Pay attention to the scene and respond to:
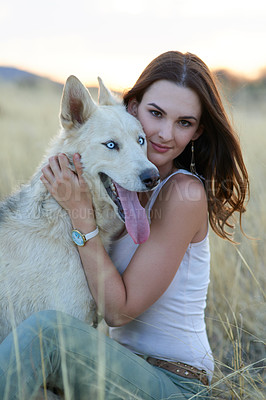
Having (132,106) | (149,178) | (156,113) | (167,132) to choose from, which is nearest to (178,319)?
(149,178)

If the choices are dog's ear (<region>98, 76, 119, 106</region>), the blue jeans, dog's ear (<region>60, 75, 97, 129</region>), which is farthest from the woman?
dog's ear (<region>60, 75, 97, 129</region>)

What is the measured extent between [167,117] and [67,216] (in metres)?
0.89

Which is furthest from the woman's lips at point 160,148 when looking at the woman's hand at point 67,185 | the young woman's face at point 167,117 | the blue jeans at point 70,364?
the blue jeans at point 70,364

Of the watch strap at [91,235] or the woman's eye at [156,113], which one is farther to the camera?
the woman's eye at [156,113]

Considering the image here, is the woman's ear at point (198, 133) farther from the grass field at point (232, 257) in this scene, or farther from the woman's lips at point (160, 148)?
the grass field at point (232, 257)

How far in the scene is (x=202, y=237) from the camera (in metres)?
2.46

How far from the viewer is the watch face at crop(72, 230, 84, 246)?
7.47 feet

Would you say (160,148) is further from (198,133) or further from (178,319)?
(178,319)

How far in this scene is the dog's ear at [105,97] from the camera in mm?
2760

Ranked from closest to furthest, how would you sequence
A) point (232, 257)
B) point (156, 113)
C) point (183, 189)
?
1. point (183, 189)
2. point (156, 113)
3. point (232, 257)

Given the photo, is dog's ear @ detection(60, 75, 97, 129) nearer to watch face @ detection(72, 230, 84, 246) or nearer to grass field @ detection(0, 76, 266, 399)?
watch face @ detection(72, 230, 84, 246)

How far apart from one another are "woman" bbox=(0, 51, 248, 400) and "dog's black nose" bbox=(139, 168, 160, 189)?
6.7 inches

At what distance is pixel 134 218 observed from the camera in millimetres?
2260

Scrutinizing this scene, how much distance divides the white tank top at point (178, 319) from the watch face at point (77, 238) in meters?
0.35
